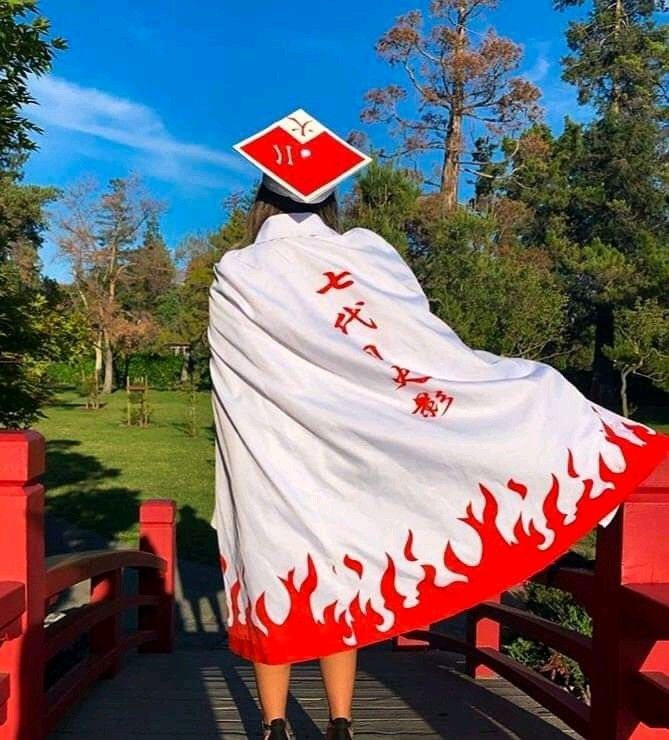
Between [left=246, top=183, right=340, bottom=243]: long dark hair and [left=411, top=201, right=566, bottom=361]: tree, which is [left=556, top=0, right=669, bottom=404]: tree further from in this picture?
[left=246, top=183, right=340, bottom=243]: long dark hair

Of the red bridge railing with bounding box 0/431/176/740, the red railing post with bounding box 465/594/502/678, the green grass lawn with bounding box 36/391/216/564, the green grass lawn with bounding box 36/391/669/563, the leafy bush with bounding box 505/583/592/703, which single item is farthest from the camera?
the green grass lawn with bounding box 36/391/216/564

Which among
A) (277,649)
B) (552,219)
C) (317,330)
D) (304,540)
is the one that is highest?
(552,219)

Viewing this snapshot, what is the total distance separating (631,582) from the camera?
1.94 m

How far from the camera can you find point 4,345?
13.6ft

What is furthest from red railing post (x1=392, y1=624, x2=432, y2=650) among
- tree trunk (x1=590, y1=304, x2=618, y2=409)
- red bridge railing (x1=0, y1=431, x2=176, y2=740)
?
tree trunk (x1=590, y1=304, x2=618, y2=409)

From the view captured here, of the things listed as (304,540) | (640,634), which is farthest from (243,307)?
(640,634)

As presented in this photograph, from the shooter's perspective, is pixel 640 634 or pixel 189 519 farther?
pixel 189 519

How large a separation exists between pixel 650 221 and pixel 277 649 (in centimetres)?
2207

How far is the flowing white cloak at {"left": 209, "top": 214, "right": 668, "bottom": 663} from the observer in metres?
1.86

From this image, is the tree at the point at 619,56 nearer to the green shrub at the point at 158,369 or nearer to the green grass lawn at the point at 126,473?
the green grass lawn at the point at 126,473

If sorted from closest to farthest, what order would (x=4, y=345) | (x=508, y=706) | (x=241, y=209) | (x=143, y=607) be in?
(x=508, y=706)
(x=4, y=345)
(x=143, y=607)
(x=241, y=209)

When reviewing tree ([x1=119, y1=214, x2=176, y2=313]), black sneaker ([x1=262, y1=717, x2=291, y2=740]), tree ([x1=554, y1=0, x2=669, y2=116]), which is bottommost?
black sneaker ([x1=262, y1=717, x2=291, y2=740])

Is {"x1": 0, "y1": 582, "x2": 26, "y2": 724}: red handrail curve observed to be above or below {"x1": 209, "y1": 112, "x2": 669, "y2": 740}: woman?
below

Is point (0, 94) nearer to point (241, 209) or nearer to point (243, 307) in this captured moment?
point (243, 307)
